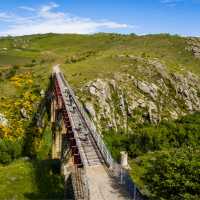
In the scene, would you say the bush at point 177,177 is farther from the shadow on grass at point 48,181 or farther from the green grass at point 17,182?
the green grass at point 17,182

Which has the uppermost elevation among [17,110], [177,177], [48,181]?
[177,177]

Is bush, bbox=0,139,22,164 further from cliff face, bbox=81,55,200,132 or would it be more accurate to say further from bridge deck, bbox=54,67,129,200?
bridge deck, bbox=54,67,129,200

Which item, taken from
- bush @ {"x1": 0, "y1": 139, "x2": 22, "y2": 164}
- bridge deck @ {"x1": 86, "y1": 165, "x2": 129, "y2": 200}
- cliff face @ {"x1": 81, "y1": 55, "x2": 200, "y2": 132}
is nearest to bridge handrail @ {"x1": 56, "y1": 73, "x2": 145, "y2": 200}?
bridge deck @ {"x1": 86, "y1": 165, "x2": 129, "y2": 200}

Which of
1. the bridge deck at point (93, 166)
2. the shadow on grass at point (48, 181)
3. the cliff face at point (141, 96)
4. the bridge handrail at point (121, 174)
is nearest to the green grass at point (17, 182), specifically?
the shadow on grass at point (48, 181)

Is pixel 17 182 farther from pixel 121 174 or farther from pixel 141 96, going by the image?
pixel 141 96

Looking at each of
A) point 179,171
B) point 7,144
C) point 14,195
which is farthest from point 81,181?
point 7,144

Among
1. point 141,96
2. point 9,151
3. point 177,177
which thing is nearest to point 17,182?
point 9,151

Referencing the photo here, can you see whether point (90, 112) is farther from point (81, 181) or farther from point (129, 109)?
point (81, 181)
